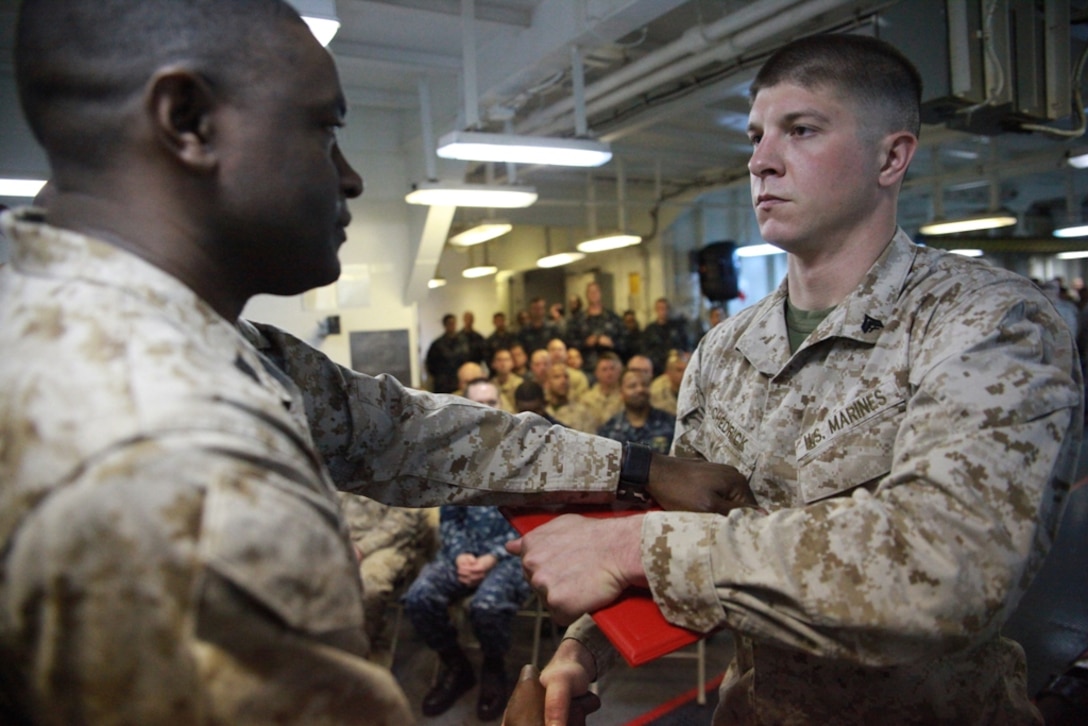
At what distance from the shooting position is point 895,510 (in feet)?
2.95

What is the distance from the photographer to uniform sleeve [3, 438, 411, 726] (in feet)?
1.61

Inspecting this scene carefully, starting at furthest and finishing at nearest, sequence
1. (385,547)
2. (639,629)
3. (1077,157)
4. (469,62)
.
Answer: (1077,157) < (469,62) < (385,547) < (639,629)

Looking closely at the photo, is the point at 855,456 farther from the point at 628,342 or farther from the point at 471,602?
the point at 628,342

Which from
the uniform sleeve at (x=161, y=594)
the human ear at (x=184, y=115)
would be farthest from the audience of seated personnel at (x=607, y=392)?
the uniform sleeve at (x=161, y=594)

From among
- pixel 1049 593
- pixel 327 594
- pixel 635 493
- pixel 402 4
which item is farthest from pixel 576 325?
pixel 327 594

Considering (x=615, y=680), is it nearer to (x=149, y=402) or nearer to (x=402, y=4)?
(x=149, y=402)

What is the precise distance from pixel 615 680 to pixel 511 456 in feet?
8.76

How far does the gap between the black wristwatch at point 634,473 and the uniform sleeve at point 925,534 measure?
0.25 meters

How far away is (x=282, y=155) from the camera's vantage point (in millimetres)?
768

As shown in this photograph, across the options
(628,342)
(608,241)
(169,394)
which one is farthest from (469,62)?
(628,342)

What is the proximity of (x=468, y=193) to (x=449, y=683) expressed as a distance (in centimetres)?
351

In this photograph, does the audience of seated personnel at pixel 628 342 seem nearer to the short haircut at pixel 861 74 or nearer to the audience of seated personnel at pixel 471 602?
the audience of seated personnel at pixel 471 602

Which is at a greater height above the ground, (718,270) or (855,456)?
(718,270)

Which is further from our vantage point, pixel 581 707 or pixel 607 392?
pixel 607 392
